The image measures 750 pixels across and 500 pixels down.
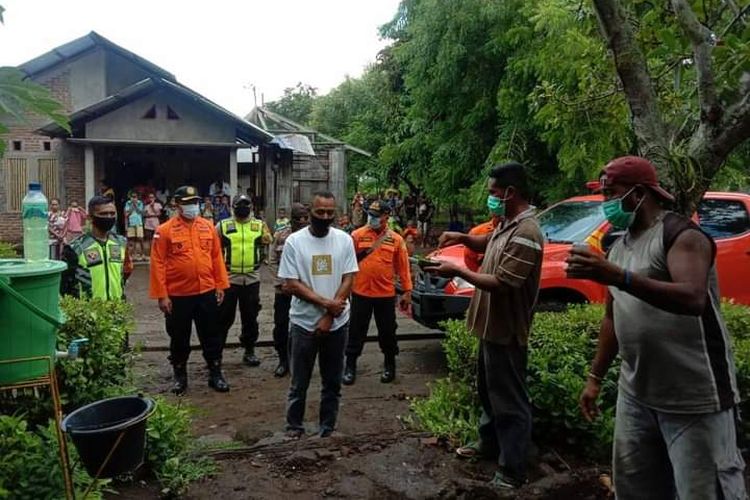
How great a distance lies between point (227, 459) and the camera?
4.01 metres

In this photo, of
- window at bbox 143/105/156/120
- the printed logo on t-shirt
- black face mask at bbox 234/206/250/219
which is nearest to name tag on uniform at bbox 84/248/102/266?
black face mask at bbox 234/206/250/219

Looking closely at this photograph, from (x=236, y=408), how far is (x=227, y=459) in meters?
1.94

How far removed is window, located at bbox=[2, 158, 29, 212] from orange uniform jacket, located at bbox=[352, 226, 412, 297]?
1440 cm

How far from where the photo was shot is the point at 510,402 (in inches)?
147

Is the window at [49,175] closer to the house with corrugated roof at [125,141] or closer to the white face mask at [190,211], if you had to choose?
the house with corrugated roof at [125,141]

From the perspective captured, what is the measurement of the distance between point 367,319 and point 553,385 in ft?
9.58

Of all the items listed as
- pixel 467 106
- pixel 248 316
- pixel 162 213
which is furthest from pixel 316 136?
pixel 248 316

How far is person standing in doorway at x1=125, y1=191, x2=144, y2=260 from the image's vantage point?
16.8m

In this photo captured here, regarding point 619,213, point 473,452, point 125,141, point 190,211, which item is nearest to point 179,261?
point 190,211

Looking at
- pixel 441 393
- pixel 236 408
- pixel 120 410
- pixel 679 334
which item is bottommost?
pixel 236 408

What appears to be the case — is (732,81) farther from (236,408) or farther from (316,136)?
(316,136)

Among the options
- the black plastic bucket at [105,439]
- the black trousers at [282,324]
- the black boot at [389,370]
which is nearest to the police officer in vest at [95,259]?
the black trousers at [282,324]

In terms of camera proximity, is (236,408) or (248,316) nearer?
(236,408)

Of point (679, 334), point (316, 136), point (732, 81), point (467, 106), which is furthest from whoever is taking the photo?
point (316, 136)
